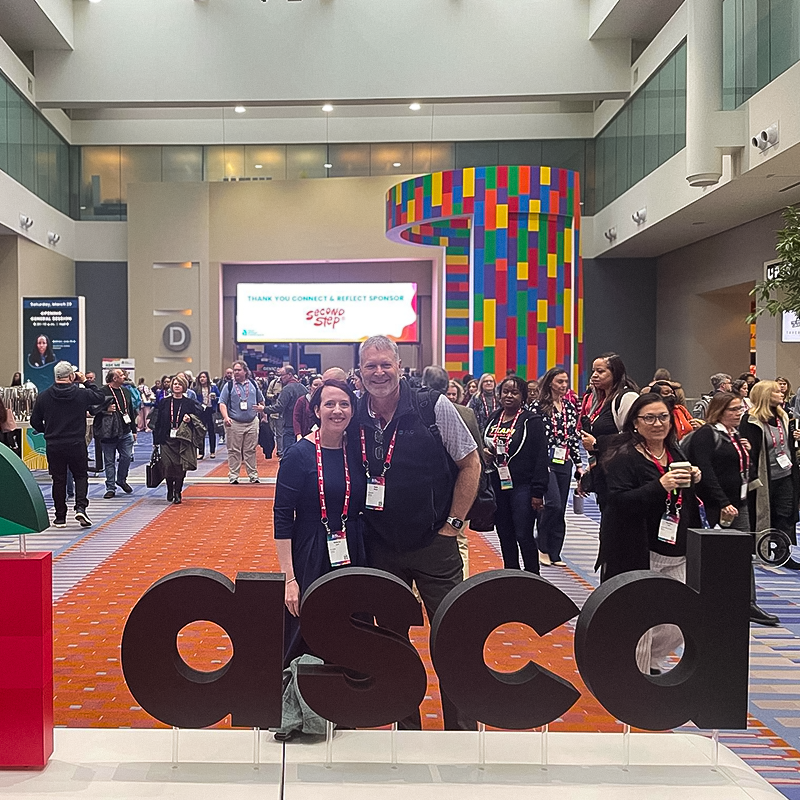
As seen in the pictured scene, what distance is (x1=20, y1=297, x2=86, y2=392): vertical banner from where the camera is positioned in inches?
643

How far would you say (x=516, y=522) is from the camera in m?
6.39

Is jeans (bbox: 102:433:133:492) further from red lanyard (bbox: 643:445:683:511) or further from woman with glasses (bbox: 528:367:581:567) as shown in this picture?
red lanyard (bbox: 643:445:683:511)

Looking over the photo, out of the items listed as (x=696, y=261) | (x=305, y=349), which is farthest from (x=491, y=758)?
(x=305, y=349)

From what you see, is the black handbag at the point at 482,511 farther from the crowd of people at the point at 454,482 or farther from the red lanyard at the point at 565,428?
the red lanyard at the point at 565,428

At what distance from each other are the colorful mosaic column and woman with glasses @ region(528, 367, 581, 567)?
24.5ft

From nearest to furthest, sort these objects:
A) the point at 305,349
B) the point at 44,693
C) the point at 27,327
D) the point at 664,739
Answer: the point at 44,693
the point at 664,739
the point at 27,327
the point at 305,349

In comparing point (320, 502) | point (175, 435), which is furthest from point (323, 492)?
point (175, 435)

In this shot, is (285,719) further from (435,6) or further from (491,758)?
(435,6)

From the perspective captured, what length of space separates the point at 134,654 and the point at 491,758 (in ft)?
3.41

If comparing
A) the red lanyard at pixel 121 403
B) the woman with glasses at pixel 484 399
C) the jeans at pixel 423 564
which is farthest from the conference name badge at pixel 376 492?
the red lanyard at pixel 121 403

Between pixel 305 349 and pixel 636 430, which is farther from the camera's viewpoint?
pixel 305 349

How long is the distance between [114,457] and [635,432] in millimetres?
9008

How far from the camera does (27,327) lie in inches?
646

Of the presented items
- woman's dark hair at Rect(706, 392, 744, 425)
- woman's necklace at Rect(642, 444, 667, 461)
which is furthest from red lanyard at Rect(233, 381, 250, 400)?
woman's necklace at Rect(642, 444, 667, 461)
